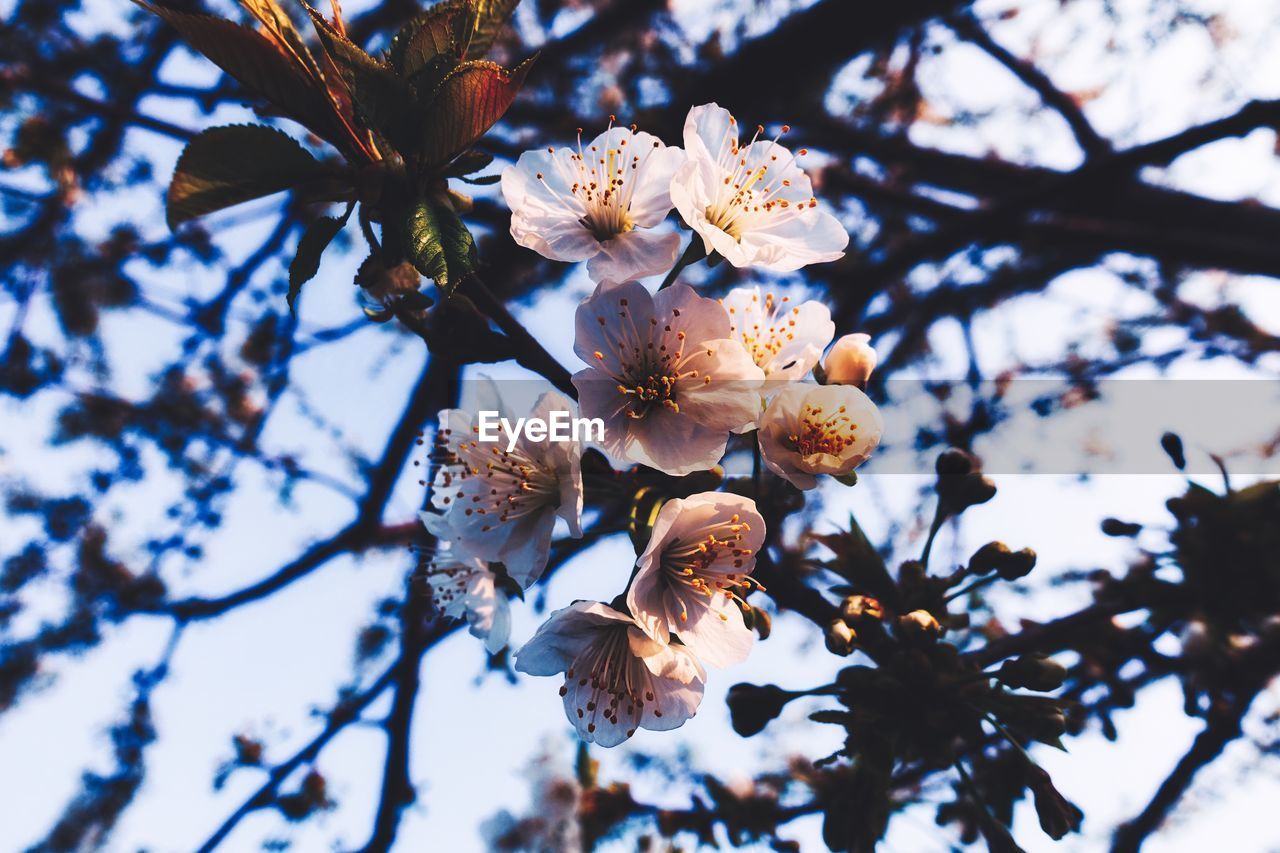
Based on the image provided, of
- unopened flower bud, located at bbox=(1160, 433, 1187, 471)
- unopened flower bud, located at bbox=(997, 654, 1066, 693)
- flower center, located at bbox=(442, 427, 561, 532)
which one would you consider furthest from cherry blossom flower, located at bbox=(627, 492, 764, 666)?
unopened flower bud, located at bbox=(1160, 433, 1187, 471)

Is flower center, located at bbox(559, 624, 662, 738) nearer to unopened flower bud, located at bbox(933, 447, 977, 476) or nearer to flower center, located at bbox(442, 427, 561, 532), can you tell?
flower center, located at bbox(442, 427, 561, 532)

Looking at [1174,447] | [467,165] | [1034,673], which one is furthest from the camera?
[1174,447]

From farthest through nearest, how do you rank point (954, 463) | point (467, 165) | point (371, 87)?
point (954, 463) < point (467, 165) < point (371, 87)

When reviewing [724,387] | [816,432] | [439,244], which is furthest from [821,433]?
[439,244]

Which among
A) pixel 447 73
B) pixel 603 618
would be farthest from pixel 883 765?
pixel 447 73

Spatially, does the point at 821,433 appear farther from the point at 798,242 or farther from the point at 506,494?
the point at 506,494

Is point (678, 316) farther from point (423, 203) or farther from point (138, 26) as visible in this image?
point (138, 26)

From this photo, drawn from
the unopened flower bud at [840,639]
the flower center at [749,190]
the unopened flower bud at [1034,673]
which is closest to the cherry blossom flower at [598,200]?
the flower center at [749,190]

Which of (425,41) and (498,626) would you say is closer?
(425,41)
